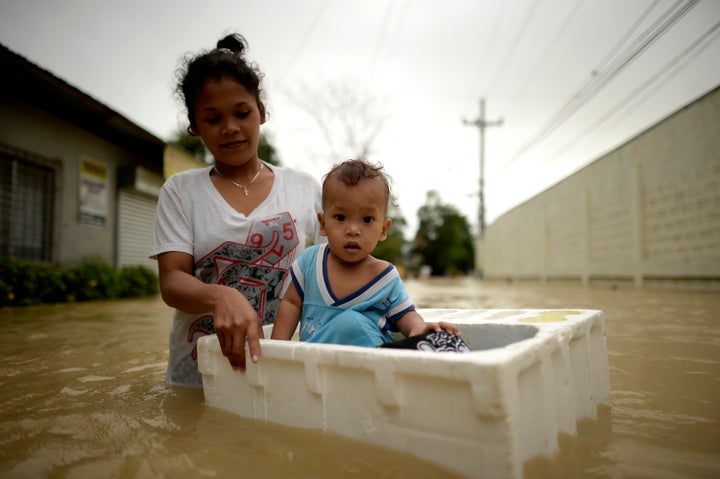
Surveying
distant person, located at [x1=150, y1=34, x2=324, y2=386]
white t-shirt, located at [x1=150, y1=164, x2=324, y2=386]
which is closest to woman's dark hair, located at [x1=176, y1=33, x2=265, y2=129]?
distant person, located at [x1=150, y1=34, x2=324, y2=386]

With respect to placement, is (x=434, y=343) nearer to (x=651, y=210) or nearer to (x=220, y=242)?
(x=220, y=242)

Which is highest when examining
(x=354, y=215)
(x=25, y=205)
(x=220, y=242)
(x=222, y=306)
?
(x=25, y=205)

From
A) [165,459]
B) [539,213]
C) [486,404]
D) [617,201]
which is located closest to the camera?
[486,404]

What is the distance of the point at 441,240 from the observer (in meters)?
61.9

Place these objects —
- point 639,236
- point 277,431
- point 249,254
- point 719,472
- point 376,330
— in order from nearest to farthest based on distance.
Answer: point 719,472
point 277,431
point 376,330
point 249,254
point 639,236

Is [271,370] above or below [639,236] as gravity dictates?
below

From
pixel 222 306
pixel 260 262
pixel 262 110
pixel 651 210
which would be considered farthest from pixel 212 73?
pixel 651 210

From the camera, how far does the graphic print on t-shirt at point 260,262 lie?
2.29 metres

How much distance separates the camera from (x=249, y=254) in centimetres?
232

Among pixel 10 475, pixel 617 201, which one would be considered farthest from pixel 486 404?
pixel 617 201

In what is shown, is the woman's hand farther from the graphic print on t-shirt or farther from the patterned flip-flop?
the graphic print on t-shirt

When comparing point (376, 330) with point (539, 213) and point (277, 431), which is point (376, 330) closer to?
point (277, 431)

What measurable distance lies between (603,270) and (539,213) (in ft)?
20.5

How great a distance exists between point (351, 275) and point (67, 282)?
7802 mm
